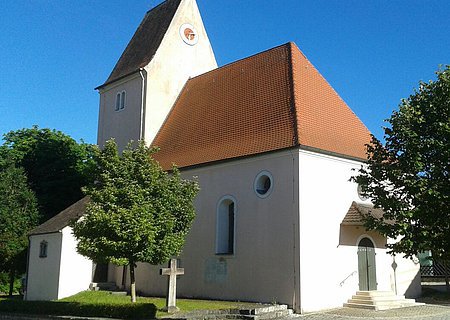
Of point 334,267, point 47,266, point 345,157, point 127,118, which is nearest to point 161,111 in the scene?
point 127,118

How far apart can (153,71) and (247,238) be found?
41.9 feet

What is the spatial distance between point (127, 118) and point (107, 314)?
14.8m

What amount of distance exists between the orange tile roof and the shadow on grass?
7.76 metres

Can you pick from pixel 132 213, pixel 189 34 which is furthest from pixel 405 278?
pixel 189 34

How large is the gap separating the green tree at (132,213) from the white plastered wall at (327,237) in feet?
14.8

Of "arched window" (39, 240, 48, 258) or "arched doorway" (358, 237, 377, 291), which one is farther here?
"arched window" (39, 240, 48, 258)

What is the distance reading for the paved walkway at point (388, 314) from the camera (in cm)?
1653

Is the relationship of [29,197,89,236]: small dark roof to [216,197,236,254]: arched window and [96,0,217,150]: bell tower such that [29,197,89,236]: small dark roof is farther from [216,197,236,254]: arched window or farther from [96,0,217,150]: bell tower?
[216,197,236,254]: arched window

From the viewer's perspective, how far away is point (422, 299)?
22.4 m

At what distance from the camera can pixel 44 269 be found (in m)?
26.4

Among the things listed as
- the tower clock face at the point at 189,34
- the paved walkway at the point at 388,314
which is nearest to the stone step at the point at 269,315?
the paved walkway at the point at 388,314

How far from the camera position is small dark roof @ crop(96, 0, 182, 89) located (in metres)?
30.3

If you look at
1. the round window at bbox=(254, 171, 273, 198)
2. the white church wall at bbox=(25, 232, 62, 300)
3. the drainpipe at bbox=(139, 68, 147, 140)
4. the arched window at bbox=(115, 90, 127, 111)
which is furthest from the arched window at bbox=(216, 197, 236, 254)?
the arched window at bbox=(115, 90, 127, 111)

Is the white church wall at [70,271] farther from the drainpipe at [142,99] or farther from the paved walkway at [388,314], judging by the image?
the paved walkway at [388,314]
